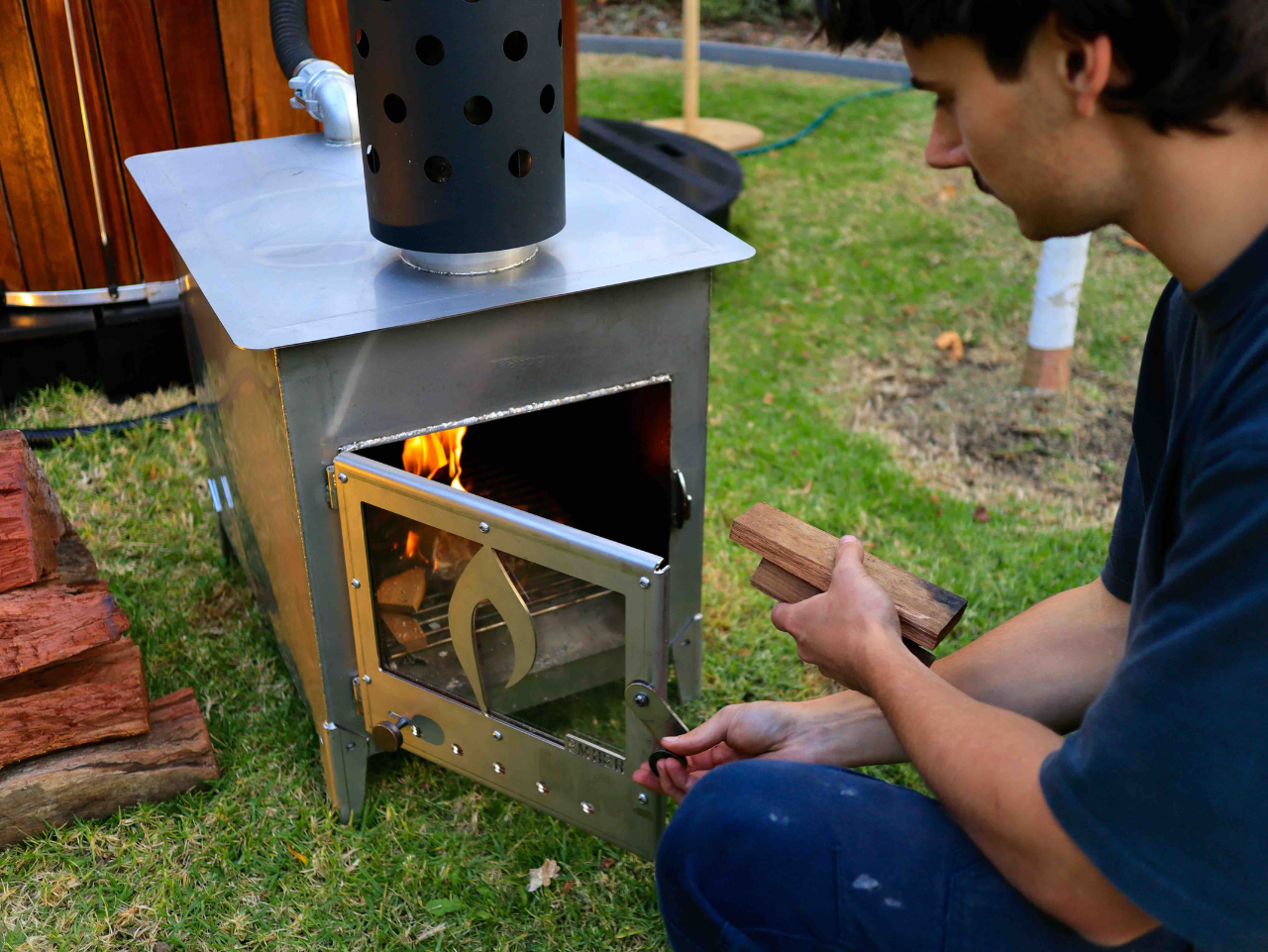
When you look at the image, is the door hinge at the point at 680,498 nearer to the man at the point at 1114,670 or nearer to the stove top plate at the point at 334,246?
the stove top plate at the point at 334,246

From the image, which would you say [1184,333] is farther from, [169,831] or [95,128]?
[95,128]

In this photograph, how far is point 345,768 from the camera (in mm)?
1987

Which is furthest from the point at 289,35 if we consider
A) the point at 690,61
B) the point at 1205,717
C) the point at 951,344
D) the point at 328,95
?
the point at 690,61

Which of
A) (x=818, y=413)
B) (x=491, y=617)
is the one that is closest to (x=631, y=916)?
(x=491, y=617)

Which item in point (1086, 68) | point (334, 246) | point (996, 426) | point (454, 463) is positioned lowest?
point (996, 426)

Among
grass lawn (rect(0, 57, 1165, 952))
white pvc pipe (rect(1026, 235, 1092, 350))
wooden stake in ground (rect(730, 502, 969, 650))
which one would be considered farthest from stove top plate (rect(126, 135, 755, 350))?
white pvc pipe (rect(1026, 235, 1092, 350))

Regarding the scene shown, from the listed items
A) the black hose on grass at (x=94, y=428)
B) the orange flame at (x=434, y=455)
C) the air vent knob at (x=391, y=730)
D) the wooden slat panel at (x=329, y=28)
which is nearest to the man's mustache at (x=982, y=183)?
the orange flame at (x=434, y=455)

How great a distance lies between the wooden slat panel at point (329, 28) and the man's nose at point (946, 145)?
224 centimetres

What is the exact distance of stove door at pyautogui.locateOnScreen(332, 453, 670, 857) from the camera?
1538 mm

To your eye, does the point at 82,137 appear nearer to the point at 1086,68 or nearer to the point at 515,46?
the point at 515,46

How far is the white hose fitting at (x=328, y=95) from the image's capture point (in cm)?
219

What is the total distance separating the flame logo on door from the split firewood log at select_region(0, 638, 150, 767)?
0.69 meters

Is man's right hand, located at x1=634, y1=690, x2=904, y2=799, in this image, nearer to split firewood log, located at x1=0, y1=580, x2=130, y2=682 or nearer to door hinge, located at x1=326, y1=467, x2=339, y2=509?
door hinge, located at x1=326, y1=467, x2=339, y2=509

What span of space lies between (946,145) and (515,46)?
0.70 metres
